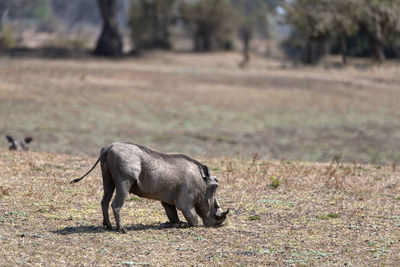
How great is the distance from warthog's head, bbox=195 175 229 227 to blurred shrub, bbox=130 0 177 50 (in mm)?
48027

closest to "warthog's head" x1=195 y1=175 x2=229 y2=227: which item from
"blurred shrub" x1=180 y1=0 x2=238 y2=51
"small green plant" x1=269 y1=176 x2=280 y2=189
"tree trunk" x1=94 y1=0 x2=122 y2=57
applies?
"small green plant" x1=269 y1=176 x2=280 y2=189

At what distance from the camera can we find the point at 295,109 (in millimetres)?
27234

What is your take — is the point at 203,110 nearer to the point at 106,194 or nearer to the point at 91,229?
the point at 106,194

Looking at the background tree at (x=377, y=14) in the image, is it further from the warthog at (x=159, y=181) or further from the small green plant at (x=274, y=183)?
the warthog at (x=159, y=181)

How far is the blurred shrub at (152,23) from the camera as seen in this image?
186ft

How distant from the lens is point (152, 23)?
A: 56938 mm

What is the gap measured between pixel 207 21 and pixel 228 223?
50.1 meters

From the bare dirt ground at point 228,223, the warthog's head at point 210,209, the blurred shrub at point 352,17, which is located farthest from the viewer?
the blurred shrub at point 352,17

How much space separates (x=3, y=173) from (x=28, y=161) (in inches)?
42.3

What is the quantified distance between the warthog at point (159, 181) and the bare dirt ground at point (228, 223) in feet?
0.85

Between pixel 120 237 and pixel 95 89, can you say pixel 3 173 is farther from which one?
pixel 95 89

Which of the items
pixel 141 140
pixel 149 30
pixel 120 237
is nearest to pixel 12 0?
pixel 149 30

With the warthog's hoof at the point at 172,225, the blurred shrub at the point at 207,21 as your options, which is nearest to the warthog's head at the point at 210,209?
the warthog's hoof at the point at 172,225

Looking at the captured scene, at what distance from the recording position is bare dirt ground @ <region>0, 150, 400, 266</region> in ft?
24.1
